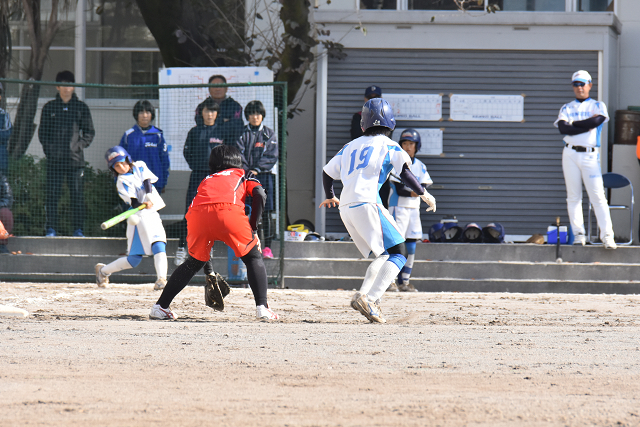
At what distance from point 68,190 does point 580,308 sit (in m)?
6.66

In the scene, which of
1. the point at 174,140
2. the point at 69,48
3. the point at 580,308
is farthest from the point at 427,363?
the point at 69,48

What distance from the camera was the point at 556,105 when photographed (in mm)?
11703

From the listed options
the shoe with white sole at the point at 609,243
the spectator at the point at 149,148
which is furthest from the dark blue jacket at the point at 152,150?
the shoe with white sole at the point at 609,243

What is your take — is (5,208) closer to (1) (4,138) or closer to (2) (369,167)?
(1) (4,138)

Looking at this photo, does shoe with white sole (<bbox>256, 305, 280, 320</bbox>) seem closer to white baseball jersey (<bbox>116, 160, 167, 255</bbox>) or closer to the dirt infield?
the dirt infield

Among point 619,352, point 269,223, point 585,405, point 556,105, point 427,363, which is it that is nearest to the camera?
point 585,405

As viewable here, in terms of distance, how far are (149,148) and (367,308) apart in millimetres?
5026

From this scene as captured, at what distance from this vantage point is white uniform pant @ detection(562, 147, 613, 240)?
9.88 metres

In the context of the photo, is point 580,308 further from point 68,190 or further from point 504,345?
point 68,190

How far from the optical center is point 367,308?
6207 millimetres

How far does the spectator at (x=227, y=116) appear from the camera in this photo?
32.9ft

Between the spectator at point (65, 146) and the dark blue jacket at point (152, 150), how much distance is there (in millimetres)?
700

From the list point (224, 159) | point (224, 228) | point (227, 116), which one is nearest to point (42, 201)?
point (227, 116)

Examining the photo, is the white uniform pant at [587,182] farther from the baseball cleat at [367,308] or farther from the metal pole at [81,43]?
the metal pole at [81,43]
